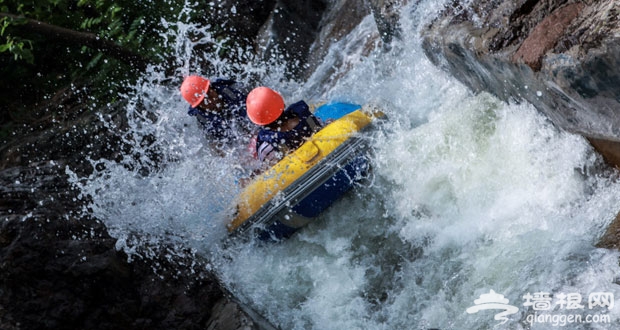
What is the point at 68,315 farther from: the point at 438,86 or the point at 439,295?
the point at 438,86

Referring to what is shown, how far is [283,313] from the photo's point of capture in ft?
14.1

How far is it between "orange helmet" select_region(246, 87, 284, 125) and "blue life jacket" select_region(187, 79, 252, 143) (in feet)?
1.72

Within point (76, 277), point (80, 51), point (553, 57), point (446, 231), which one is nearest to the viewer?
point (553, 57)

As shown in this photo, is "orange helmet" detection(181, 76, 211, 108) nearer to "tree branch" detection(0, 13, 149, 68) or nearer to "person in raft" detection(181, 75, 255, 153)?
"person in raft" detection(181, 75, 255, 153)

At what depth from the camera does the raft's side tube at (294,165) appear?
15.6 feet

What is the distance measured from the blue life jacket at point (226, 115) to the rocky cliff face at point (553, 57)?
197cm

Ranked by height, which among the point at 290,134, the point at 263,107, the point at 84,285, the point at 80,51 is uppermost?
the point at 80,51

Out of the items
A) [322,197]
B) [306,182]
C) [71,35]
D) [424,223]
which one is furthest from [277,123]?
[71,35]

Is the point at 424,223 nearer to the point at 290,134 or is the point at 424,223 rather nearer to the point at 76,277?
the point at 290,134

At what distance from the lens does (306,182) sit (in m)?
4.75

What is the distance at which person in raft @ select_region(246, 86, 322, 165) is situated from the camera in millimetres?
4910

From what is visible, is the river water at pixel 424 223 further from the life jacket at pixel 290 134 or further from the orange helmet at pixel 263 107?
the orange helmet at pixel 263 107

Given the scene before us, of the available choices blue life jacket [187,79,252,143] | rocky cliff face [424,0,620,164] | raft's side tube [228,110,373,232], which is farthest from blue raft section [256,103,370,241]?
rocky cliff face [424,0,620,164]

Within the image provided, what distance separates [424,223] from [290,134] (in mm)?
1295
